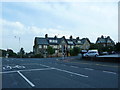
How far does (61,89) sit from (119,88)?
105 inches

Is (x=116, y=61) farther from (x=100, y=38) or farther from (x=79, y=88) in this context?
(x=100, y=38)

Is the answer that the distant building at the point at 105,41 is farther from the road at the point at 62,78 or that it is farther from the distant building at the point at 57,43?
the road at the point at 62,78

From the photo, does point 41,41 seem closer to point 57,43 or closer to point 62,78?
point 57,43

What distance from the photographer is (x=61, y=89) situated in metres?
6.20

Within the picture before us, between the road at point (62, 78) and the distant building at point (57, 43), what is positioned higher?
the distant building at point (57, 43)

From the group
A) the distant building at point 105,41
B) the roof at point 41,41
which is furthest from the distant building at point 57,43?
the distant building at point 105,41

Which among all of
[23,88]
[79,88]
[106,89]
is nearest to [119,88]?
[106,89]

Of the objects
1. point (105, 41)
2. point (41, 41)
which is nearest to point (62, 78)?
point (41, 41)

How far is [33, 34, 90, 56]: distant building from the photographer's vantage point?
65938 mm

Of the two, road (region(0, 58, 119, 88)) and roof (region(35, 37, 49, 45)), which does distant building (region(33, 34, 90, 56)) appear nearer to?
roof (region(35, 37, 49, 45))

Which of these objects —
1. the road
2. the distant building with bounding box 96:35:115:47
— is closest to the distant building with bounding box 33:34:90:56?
the distant building with bounding box 96:35:115:47

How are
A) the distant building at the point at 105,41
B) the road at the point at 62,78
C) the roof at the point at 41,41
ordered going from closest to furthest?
the road at the point at 62,78 → the roof at the point at 41,41 → the distant building at the point at 105,41

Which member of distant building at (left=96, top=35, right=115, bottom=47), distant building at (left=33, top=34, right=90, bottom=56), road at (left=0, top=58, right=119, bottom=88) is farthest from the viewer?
distant building at (left=96, top=35, right=115, bottom=47)

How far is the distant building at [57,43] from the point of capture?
6594 cm
